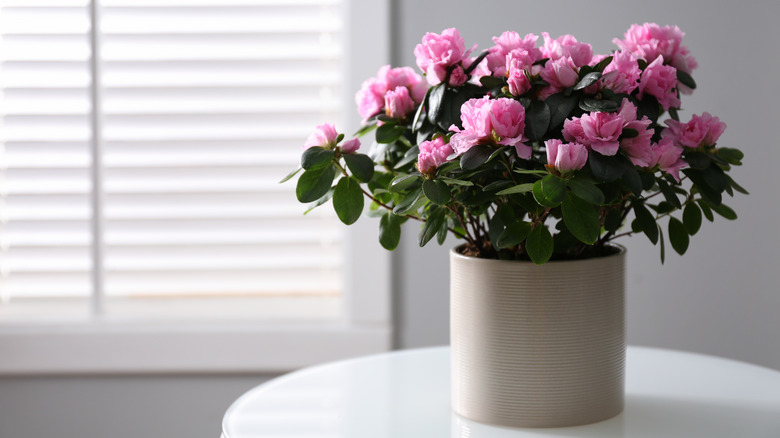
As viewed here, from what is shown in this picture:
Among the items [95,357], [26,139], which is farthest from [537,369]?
[26,139]

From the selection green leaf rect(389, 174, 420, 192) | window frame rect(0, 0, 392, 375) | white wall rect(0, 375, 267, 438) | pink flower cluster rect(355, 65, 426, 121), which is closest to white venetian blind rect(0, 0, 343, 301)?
window frame rect(0, 0, 392, 375)

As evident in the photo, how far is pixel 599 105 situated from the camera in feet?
2.07

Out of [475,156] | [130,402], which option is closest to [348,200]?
[475,156]

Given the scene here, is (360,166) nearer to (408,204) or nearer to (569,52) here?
(408,204)

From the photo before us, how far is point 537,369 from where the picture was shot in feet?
2.32

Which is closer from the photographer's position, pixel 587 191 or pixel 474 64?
pixel 587 191

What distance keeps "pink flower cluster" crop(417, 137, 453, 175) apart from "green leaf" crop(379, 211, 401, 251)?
0.11m

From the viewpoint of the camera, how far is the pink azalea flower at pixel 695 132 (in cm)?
69

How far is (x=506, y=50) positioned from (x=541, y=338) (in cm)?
27

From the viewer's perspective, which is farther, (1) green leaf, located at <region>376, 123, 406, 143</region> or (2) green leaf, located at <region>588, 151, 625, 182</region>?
(1) green leaf, located at <region>376, 123, 406, 143</region>

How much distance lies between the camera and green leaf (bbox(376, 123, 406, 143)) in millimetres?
750

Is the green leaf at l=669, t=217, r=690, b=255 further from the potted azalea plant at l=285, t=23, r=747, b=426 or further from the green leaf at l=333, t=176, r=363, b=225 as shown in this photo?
the green leaf at l=333, t=176, r=363, b=225

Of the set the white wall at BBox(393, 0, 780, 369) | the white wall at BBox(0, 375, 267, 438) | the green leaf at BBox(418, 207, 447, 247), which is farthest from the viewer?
the white wall at BBox(0, 375, 267, 438)

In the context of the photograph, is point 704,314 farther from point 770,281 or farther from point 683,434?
point 683,434
